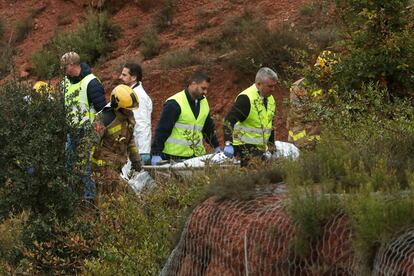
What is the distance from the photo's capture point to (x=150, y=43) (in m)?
22.0

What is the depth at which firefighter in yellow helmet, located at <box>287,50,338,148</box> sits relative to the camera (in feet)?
30.5

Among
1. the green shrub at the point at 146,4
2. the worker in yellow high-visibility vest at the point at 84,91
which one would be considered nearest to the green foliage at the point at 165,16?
the green shrub at the point at 146,4

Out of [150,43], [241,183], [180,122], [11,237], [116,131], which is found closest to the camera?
[241,183]

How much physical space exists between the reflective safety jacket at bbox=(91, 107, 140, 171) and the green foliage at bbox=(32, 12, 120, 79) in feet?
39.1

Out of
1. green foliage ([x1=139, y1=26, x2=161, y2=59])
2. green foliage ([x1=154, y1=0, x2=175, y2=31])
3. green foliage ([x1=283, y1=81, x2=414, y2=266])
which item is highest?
green foliage ([x1=283, y1=81, x2=414, y2=266])

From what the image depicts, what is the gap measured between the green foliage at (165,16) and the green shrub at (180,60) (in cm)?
261

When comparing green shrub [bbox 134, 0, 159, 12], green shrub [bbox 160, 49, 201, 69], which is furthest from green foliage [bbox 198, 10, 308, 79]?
green shrub [bbox 134, 0, 159, 12]

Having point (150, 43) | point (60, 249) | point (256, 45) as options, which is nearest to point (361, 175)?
point (60, 249)

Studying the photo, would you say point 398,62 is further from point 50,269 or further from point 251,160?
point 50,269

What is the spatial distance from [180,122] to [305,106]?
6.88 feet

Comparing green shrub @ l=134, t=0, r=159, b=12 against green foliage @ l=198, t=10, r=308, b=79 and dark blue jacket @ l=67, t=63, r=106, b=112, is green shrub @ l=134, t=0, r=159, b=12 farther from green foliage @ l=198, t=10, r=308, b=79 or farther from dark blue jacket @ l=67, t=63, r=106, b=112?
dark blue jacket @ l=67, t=63, r=106, b=112

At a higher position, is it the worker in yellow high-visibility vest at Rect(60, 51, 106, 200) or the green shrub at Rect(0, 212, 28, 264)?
the worker in yellow high-visibility vest at Rect(60, 51, 106, 200)

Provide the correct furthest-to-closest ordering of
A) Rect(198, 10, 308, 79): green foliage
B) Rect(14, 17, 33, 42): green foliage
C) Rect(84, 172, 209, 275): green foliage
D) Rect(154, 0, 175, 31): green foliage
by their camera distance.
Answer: Rect(14, 17, 33, 42): green foliage, Rect(154, 0, 175, 31): green foliage, Rect(198, 10, 308, 79): green foliage, Rect(84, 172, 209, 275): green foliage

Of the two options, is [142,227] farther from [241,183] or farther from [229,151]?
[229,151]
